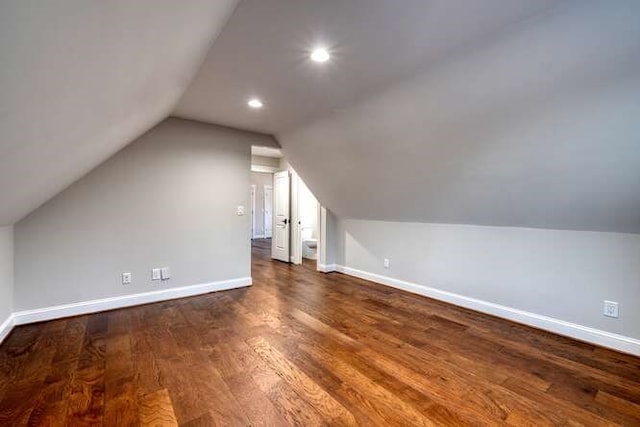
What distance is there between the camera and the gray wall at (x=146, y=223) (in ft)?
9.82

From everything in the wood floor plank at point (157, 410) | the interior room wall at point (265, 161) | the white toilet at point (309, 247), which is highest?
the interior room wall at point (265, 161)

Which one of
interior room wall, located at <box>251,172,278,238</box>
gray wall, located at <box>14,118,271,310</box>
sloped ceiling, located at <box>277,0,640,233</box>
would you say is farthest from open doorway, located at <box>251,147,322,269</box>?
interior room wall, located at <box>251,172,278,238</box>

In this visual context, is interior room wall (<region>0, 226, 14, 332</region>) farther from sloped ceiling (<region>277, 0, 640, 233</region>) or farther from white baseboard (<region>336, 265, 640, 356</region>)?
white baseboard (<region>336, 265, 640, 356</region>)

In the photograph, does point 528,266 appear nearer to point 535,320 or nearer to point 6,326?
point 535,320

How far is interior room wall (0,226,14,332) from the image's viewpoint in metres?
2.55

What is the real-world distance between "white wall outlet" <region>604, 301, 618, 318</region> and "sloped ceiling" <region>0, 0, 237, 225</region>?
3596 mm

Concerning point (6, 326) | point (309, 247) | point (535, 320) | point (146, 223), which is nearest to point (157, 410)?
point (6, 326)

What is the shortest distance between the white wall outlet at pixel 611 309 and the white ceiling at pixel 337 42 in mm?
2426

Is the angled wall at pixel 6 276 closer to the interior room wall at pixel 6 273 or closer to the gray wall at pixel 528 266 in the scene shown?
the interior room wall at pixel 6 273

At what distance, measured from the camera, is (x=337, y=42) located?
6.25 feet

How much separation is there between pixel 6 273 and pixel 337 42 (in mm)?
3406

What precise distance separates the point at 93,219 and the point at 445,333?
3768mm

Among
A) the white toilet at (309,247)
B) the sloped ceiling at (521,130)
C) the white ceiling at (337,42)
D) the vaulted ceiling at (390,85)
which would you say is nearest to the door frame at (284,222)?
the white toilet at (309,247)

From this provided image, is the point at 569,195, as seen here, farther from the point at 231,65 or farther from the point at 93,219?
the point at 93,219
